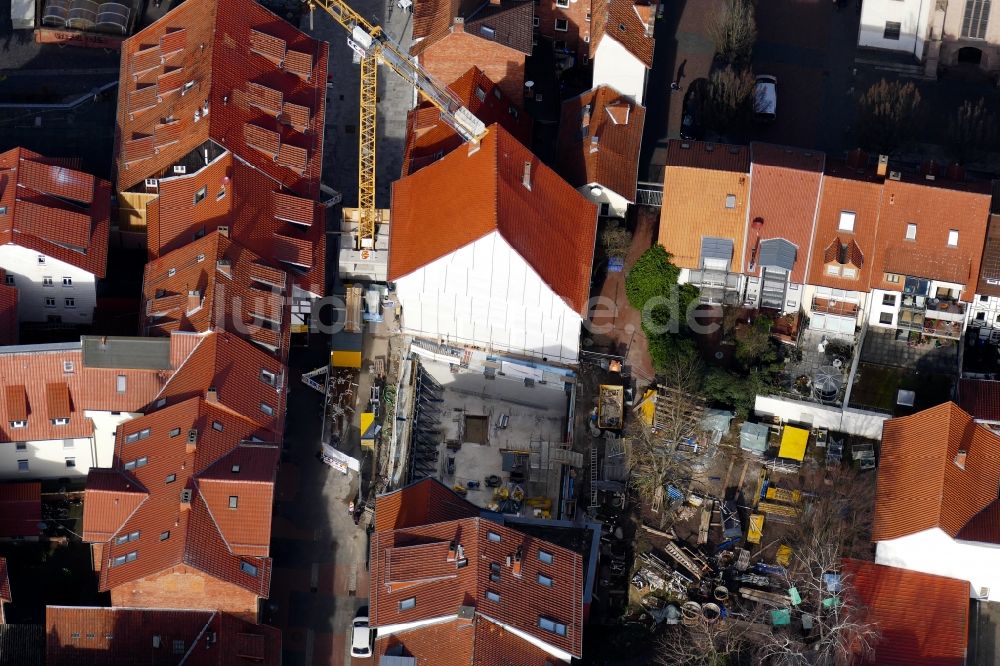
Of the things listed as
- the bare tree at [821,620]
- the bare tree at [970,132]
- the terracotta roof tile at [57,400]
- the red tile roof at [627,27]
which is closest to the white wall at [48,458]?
the terracotta roof tile at [57,400]

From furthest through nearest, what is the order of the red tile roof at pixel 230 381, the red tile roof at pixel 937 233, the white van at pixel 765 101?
the white van at pixel 765 101 < the red tile roof at pixel 937 233 < the red tile roof at pixel 230 381

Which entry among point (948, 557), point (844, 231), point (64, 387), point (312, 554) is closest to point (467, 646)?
point (312, 554)

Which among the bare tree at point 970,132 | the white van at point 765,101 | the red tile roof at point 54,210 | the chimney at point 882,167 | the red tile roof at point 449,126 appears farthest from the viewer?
the white van at point 765,101

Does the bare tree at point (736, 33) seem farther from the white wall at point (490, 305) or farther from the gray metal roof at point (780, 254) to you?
the white wall at point (490, 305)

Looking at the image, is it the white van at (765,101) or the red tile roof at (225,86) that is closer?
the red tile roof at (225,86)

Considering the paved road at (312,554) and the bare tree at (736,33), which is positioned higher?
the bare tree at (736,33)

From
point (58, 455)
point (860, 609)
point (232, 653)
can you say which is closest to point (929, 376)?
point (860, 609)

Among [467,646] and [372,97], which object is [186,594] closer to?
[467,646]

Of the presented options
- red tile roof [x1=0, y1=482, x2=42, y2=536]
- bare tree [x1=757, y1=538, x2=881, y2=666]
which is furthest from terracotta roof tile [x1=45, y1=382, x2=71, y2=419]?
bare tree [x1=757, y1=538, x2=881, y2=666]
